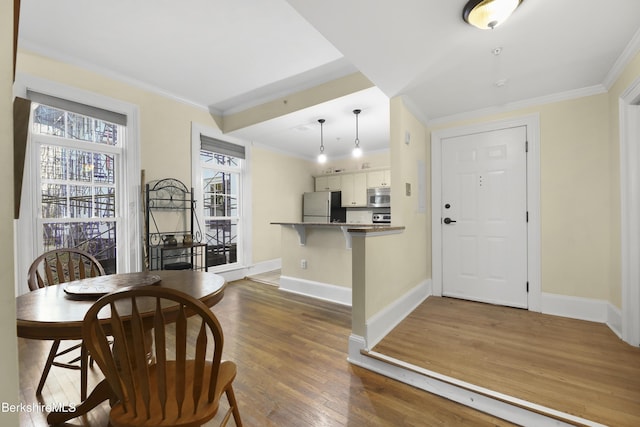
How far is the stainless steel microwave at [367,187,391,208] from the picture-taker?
213 inches

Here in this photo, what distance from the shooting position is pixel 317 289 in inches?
141

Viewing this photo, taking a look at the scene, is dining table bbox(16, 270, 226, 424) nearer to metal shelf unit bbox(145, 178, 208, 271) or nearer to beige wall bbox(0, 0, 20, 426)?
beige wall bbox(0, 0, 20, 426)

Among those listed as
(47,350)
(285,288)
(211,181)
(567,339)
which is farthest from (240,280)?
(567,339)

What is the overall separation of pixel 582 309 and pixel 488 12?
9.27ft

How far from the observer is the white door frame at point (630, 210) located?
2.07 m

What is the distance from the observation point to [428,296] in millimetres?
3354

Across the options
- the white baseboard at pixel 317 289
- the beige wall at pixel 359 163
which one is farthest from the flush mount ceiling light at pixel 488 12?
Answer: the beige wall at pixel 359 163

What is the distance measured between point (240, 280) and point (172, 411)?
143 inches

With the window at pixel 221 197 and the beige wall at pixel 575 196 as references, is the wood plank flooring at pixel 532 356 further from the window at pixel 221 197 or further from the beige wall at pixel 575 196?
the window at pixel 221 197

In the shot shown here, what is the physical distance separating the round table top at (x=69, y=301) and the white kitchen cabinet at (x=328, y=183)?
4534 mm

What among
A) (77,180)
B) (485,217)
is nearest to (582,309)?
(485,217)

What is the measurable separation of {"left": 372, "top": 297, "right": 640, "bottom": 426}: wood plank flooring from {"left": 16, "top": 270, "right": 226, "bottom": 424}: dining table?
4.52 feet

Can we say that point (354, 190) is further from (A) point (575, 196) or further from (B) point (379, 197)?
(A) point (575, 196)

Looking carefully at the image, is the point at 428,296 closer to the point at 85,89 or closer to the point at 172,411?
the point at 172,411
